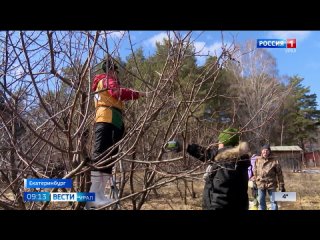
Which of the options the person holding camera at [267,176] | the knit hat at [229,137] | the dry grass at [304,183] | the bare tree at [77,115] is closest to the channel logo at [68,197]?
the bare tree at [77,115]

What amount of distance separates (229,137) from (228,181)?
403 millimetres

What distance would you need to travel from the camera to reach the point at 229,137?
2.44 metres

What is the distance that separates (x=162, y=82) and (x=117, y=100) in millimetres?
341

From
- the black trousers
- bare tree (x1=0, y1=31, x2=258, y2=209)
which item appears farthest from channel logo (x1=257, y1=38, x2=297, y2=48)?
the black trousers

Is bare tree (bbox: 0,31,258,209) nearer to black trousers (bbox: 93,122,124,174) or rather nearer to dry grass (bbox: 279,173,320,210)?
black trousers (bbox: 93,122,124,174)

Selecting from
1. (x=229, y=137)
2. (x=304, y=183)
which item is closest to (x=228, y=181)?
(x=229, y=137)

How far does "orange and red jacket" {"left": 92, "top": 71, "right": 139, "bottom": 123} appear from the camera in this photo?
237 cm

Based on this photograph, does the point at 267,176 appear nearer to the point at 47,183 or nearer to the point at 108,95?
the point at 108,95

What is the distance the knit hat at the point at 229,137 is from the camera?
2.40 metres

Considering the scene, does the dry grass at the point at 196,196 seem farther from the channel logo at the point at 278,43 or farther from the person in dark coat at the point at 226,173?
the channel logo at the point at 278,43

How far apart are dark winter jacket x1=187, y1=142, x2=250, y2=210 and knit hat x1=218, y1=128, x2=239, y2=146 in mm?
51

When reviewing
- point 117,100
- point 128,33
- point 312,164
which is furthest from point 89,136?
point 312,164
